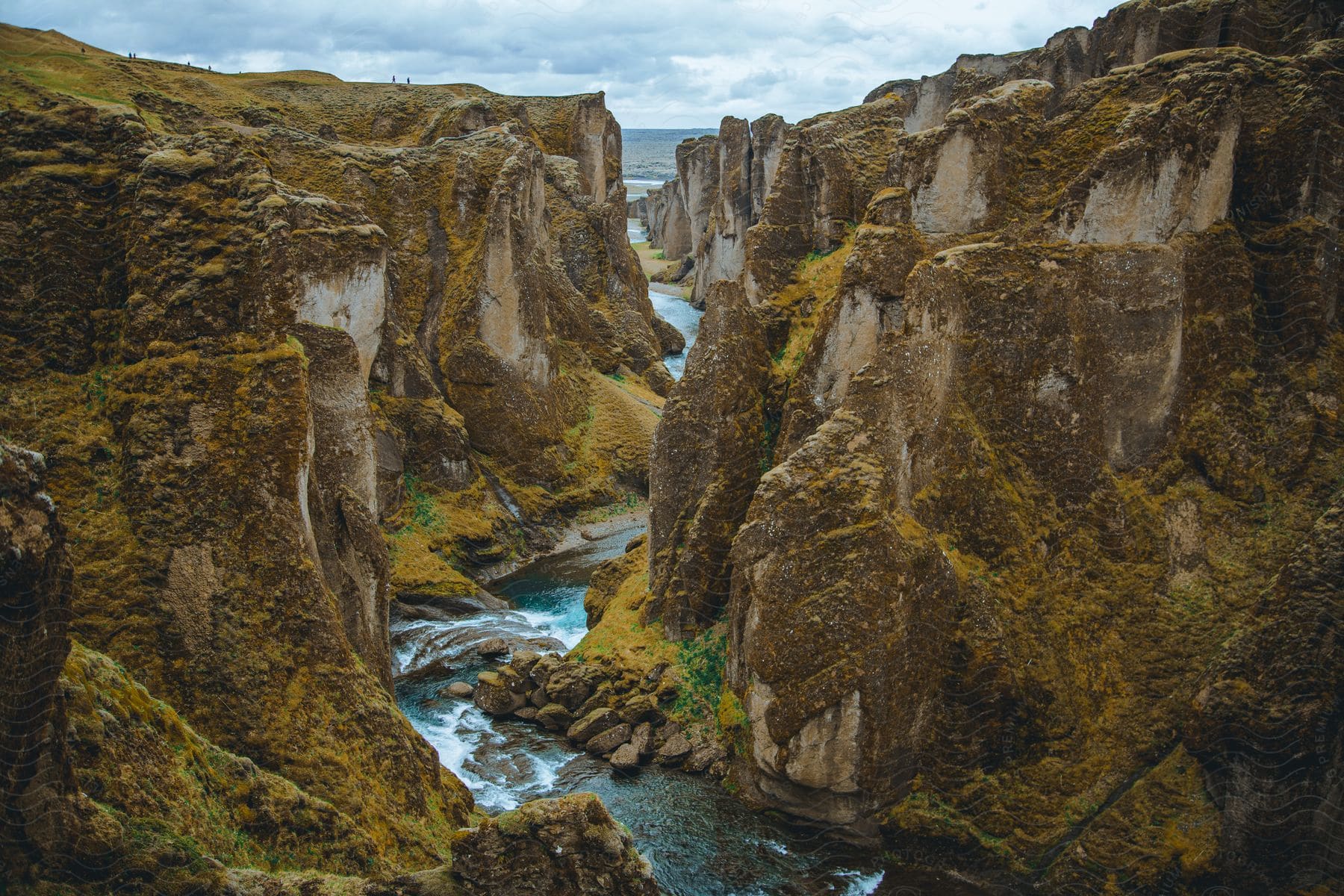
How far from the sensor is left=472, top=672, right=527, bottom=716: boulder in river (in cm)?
3141

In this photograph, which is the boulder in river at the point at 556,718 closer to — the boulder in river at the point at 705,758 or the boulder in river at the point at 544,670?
the boulder in river at the point at 544,670

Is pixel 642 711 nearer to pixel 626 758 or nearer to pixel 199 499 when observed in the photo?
pixel 626 758

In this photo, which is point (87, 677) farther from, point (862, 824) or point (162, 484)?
point (862, 824)

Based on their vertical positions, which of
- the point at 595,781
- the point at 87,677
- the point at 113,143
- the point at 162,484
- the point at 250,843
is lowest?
the point at 595,781

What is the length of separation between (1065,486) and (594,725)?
1459cm

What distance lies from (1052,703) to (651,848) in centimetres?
974

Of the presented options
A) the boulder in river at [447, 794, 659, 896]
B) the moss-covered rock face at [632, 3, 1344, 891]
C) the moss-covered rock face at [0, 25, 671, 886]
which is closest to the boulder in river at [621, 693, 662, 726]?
the moss-covered rock face at [632, 3, 1344, 891]

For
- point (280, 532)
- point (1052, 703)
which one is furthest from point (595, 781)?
point (280, 532)

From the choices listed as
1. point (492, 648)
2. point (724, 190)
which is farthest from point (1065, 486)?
point (724, 190)

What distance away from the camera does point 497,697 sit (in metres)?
31.5

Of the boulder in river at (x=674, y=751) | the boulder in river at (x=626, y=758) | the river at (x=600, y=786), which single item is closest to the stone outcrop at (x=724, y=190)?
the river at (x=600, y=786)

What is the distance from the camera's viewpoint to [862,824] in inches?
898

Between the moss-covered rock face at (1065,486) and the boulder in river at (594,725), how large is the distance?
3.86m

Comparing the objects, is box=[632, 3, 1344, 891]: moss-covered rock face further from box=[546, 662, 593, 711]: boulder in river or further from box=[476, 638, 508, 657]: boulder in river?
→ box=[476, 638, 508, 657]: boulder in river
